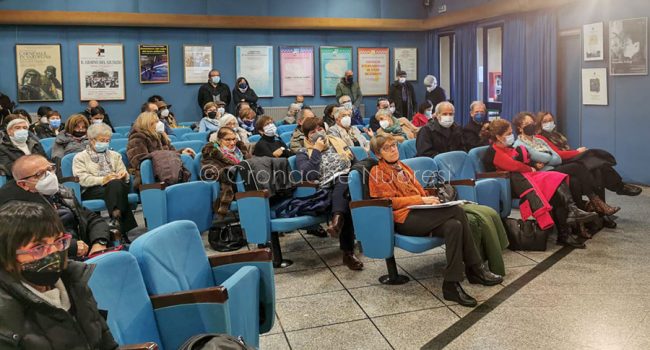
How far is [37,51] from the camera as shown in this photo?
38.2 ft

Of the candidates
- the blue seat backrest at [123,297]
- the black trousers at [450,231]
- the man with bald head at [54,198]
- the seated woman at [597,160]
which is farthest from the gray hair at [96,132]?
the seated woman at [597,160]

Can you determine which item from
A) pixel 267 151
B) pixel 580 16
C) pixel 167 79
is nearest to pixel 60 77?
pixel 167 79

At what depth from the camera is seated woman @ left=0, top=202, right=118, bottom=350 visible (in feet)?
6.29

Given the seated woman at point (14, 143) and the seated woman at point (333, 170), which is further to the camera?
the seated woman at point (14, 143)

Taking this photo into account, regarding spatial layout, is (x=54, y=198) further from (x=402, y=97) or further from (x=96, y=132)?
(x=402, y=97)

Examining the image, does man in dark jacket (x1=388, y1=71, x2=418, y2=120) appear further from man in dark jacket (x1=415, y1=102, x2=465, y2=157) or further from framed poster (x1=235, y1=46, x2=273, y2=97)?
man in dark jacket (x1=415, y1=102, x2=465, y2=157)

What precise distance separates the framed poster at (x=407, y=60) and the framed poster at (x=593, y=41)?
512 centimetres

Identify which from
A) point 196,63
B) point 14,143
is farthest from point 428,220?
point 196,63

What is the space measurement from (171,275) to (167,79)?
10.3m

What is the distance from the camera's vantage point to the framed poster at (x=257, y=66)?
13.0 metres

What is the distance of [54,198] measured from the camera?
14.0 ft

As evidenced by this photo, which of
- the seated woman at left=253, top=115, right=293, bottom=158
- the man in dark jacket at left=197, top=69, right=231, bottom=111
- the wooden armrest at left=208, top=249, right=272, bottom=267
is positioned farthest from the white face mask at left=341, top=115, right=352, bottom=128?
the man in dark jacket at left=197, top=69, right=231, bottom=111

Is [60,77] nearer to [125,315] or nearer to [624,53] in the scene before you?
[624,53]

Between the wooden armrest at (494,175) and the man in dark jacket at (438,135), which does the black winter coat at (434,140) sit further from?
the wooden armrest at (494,175)
